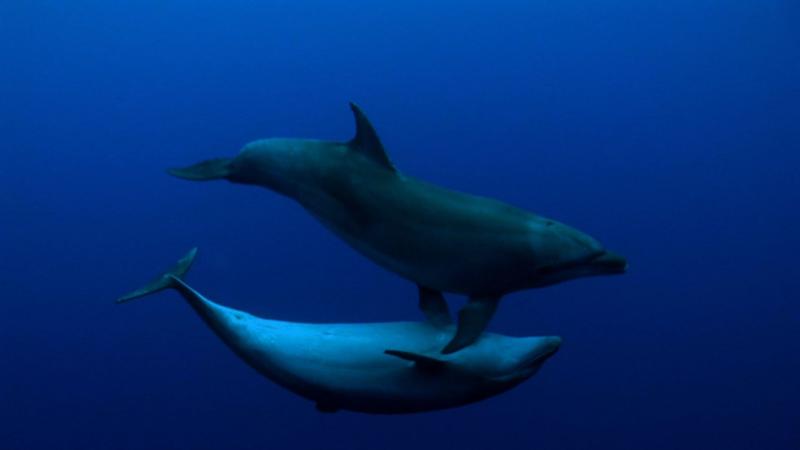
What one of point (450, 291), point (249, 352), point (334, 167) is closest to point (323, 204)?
point (334, 167)

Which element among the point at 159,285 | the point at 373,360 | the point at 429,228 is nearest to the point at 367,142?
the point at 429,228

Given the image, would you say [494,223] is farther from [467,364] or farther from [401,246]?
[467,364]

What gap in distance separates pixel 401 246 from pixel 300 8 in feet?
19.4

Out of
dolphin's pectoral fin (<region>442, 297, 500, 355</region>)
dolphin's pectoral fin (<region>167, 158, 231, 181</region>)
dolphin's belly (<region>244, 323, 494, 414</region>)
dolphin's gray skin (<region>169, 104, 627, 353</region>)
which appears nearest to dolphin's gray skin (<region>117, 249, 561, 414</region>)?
dolphin's belly (<region>244, 323, 494, 414</region>)

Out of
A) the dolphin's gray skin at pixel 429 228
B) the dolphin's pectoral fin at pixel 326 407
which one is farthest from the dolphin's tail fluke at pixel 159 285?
the dolphin's pectoral fin at pixel 326 407

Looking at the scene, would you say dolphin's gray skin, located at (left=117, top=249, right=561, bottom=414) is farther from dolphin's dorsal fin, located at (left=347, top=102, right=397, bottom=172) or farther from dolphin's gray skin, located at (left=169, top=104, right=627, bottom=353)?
dolphin's dorsal fin, located at (left=347, top=102, right=397, bottom=172)

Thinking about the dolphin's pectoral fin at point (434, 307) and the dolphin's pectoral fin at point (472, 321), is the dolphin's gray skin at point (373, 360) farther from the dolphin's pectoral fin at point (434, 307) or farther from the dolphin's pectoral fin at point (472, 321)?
the dolphin's pectoral fin at point (472, 321)

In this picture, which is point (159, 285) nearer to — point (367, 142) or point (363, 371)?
point (363, 371)

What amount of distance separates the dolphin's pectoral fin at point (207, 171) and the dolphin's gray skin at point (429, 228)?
9.6 inches

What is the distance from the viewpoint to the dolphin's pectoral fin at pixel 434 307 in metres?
5.01

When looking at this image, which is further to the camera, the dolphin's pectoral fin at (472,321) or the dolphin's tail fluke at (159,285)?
the dolphin's tail fluke at (159,285)

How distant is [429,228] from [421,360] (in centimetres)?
94

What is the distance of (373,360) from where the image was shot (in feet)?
16.7

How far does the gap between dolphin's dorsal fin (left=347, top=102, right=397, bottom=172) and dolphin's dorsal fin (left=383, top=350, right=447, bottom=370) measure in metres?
1.11
